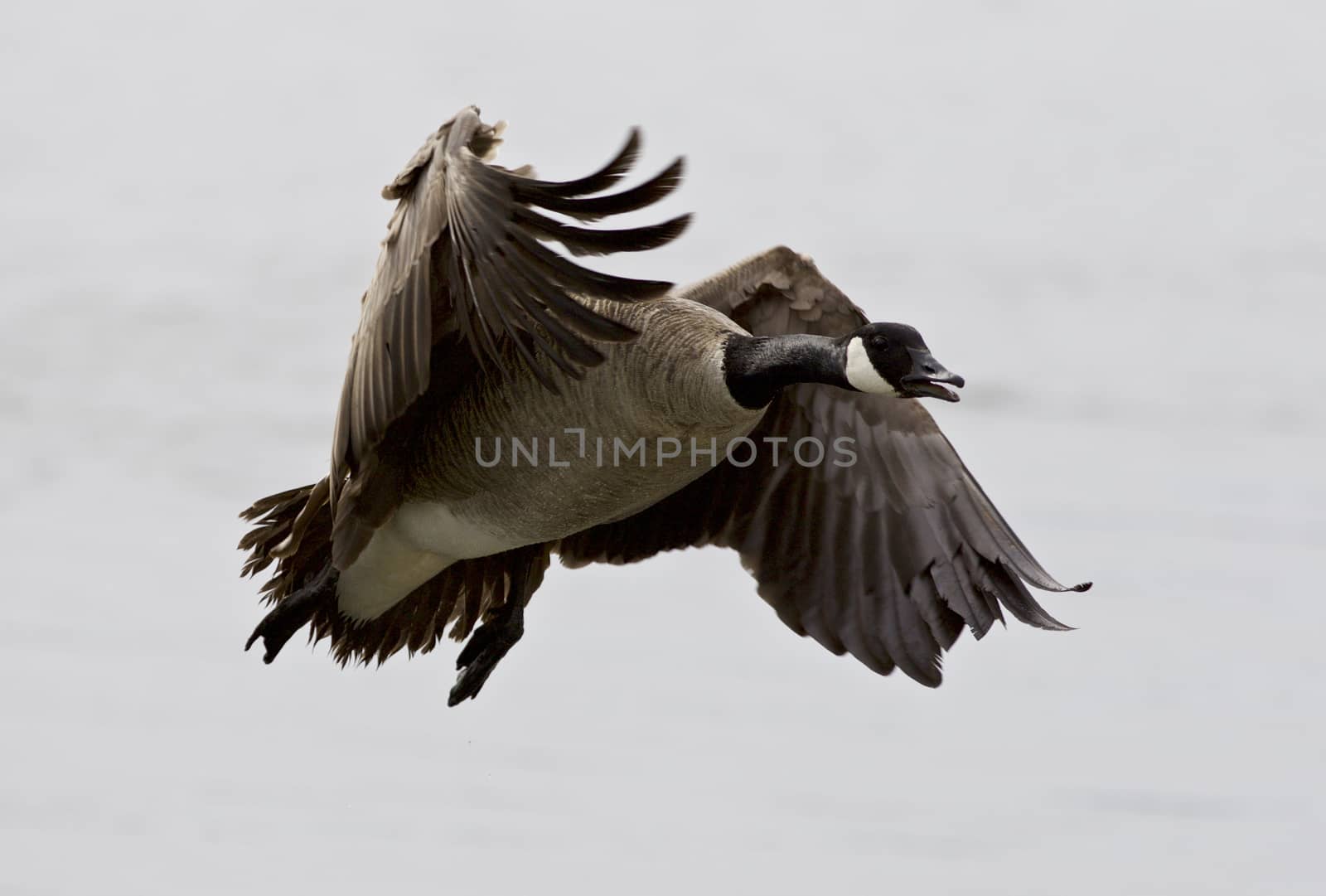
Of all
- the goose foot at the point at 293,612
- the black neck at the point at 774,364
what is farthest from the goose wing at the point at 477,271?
the goose foot at the point at 293,612

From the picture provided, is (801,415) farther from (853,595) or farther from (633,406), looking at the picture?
(633,406)

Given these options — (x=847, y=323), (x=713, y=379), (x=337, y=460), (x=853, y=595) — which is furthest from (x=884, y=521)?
(x=337, y=460)

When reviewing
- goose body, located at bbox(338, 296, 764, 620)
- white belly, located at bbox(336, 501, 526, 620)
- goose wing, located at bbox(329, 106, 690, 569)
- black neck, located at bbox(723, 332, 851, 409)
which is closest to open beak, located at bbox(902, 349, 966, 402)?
black neck, located at bbox(723, 332, 851, 409)

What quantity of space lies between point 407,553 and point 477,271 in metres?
1.58

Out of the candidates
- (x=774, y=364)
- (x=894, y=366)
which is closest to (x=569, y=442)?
(x=774, y=364)

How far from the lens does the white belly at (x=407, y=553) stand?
228 inches

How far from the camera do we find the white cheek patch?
17.4 feet

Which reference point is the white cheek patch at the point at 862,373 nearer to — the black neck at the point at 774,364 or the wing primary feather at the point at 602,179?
the black neck at the point at 774,364

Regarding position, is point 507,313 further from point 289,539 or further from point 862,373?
point 289,539

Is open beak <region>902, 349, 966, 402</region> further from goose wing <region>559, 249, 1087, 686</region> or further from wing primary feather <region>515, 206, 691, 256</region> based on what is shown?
wing primary feather <region>515, 206, 691, 256</region>

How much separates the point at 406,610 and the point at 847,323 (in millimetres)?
1797

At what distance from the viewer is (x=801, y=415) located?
6.37m

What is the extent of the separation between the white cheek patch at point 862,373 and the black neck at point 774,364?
2 cm

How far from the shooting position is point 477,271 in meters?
4.62
